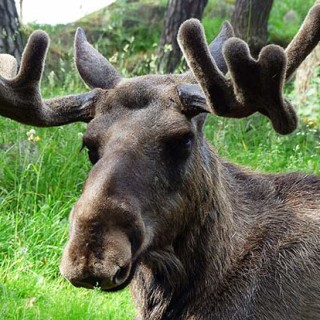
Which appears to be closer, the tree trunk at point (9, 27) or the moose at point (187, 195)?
the moose at point (187, 195)

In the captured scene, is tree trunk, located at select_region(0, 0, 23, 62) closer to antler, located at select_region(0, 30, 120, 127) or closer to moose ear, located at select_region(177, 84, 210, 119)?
antler, located at select_region(0, 30, 120, 127)

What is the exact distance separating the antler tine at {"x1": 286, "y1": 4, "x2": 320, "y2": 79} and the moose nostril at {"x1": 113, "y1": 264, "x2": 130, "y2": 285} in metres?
1.53

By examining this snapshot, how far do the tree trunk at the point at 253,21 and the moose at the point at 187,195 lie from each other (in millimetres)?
7930

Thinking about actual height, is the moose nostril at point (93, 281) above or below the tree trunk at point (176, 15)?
above

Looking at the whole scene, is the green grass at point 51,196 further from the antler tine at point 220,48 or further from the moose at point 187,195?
the moose at point 187,195

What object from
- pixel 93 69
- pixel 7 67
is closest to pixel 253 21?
pixel 93 69

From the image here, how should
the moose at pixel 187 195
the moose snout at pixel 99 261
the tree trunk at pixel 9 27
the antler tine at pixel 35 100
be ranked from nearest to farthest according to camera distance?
the moose snout at pixel 99 261 → the moose at pixel 187 195 → the antler tine at pixel 35 100 → the tree trunk at pixel 9 27

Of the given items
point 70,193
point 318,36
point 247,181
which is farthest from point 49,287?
point 318,36

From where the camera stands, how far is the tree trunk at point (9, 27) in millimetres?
10086

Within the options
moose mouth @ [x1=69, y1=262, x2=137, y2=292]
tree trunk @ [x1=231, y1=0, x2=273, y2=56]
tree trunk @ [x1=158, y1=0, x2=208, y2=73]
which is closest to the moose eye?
moose mouth @ [x1=69, y1=262, x2=137, y2=292]

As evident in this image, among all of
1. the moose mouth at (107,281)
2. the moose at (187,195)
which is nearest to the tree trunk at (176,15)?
the moose at (187,195)

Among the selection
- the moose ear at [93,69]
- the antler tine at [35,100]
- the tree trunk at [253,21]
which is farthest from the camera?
the tree trunk at [253,21]

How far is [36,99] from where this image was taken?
5.59 m

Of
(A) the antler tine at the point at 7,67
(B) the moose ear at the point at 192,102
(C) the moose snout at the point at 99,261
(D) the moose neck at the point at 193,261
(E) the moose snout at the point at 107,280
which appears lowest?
(D) the moose neck at the point at 193,261
